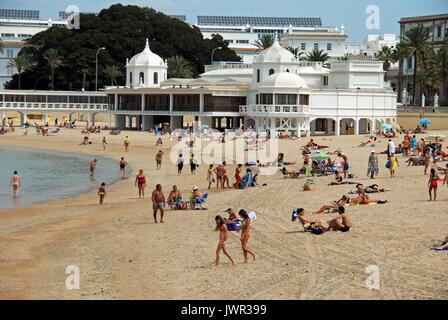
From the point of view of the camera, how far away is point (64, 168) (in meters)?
43.1

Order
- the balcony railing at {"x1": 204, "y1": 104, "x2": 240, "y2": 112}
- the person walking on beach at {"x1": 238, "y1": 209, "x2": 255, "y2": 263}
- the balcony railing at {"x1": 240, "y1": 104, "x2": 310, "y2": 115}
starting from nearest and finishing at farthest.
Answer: the person walking on beach at {"x1": 238, "y1": 209, "x2": 255, "y2": 263}
the balcony railing at {"x1": 240, "y1": 104, "x2": 310, "y2": 115}
the balcony railing at {"x1": 204, "y1": 104, "x2": 240, "y2": 112}

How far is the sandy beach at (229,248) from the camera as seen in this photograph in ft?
49.6

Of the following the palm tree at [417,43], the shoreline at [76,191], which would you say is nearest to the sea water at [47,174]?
the shoreline at [76,191]

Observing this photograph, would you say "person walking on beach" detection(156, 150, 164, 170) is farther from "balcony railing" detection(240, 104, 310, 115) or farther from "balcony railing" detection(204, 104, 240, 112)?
"balcony railing" detection(204, 104, 240, 112)

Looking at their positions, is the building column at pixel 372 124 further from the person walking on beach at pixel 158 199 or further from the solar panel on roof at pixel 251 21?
the solar panel on roof at pixel 251 21

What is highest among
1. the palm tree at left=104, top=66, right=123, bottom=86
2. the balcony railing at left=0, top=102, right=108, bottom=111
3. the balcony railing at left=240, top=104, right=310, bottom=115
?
the palm tree at left=104, top=66, right=123, bottom=86

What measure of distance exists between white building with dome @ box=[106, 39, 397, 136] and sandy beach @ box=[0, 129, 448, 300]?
26965 mm

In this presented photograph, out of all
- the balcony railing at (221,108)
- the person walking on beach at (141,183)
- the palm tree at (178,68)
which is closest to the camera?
the person walking on beach at (141,183)

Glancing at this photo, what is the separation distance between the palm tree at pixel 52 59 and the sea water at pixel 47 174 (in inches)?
1269

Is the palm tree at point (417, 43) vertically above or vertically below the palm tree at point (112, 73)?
above

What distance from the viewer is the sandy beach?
15133 millimetres

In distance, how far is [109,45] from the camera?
8900 centimetres

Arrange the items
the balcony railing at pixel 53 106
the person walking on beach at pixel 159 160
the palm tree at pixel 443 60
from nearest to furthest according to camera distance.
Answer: the person walking on beach at pixel 159 160 < the palm tree at pixel 443 60 < the balcony railing at pixel 53 106

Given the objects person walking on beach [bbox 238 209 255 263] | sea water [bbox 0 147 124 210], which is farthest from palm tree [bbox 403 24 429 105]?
person walking on beach [bbox 238 209 255 263]
